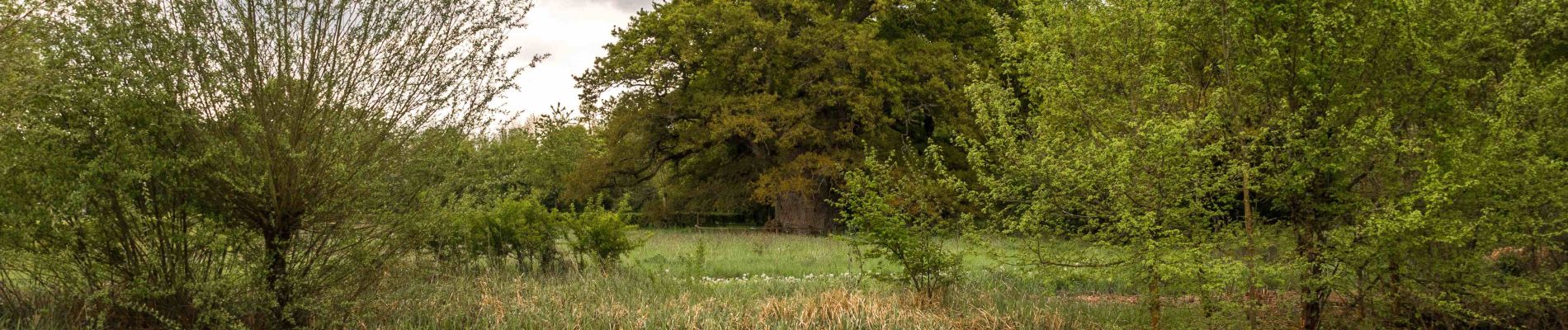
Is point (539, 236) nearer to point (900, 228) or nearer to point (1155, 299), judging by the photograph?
point (900, 228)

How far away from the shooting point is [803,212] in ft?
75.9

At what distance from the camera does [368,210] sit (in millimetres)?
6547

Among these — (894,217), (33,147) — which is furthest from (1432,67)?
(33,147)

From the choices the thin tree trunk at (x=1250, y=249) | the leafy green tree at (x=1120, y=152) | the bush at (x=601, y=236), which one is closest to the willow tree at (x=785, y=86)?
the bush at (x=601, y=236)

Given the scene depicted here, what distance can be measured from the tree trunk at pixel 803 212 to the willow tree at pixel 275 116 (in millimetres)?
16041

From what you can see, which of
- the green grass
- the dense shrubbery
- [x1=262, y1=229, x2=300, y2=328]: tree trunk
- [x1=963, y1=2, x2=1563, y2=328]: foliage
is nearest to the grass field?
the green grass

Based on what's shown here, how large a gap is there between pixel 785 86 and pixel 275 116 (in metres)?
16.2

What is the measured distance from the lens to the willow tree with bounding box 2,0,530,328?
5816mm

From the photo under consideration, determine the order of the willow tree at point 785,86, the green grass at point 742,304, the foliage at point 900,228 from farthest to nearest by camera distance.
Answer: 1. the willow tree at point 785,86
2. the foliage at point 900,228
3. the green grass at point 742,304

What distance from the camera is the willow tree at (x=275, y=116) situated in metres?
5.82

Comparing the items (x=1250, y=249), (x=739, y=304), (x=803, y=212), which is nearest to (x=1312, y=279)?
(x=1250, y=249)

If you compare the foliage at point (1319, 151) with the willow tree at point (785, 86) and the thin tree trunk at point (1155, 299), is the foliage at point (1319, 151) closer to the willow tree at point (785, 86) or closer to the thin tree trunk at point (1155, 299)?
the thin tree trunk at point (1155, 299)

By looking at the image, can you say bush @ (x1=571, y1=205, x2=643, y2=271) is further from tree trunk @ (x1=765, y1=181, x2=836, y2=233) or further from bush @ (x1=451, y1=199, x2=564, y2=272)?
tree trunk @ (x1=765, y1=181, x2=836, y2=233)

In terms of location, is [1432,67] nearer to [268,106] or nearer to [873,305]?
[873,305]
